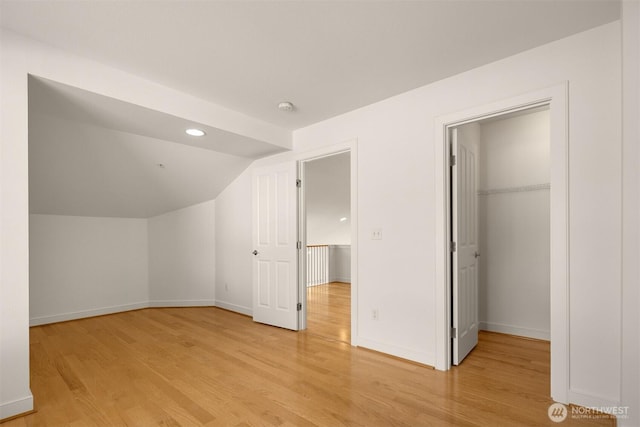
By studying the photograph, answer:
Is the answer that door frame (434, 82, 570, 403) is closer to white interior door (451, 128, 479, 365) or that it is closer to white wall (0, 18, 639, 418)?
white wall (0, 18, 639, 418)

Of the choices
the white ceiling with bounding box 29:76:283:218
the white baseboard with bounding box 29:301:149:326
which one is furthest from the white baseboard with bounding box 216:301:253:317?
the white ceiling with bounding box 29:76:283:218

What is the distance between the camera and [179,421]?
203 cm

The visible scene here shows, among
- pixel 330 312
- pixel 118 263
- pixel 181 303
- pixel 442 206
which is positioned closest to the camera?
pixel 442 206

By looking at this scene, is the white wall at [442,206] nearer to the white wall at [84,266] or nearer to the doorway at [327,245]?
the doorway at [327,245]

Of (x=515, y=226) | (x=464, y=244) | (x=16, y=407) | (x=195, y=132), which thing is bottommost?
(x=16, y=407)

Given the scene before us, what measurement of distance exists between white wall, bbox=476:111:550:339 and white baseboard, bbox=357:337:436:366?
4.82 feet

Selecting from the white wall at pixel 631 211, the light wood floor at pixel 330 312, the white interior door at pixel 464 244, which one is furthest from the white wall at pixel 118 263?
the white wall at pixel 631 211

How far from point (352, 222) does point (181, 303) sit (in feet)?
11.1

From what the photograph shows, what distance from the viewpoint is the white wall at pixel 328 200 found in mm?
5848

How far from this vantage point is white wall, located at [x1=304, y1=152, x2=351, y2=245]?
19.2ft

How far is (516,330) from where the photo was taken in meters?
3.63

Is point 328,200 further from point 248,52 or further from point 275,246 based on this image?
point 248,52

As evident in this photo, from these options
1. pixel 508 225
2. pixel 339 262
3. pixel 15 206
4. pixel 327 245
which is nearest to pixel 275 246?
pixel 15 206

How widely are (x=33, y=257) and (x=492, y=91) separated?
549cm
